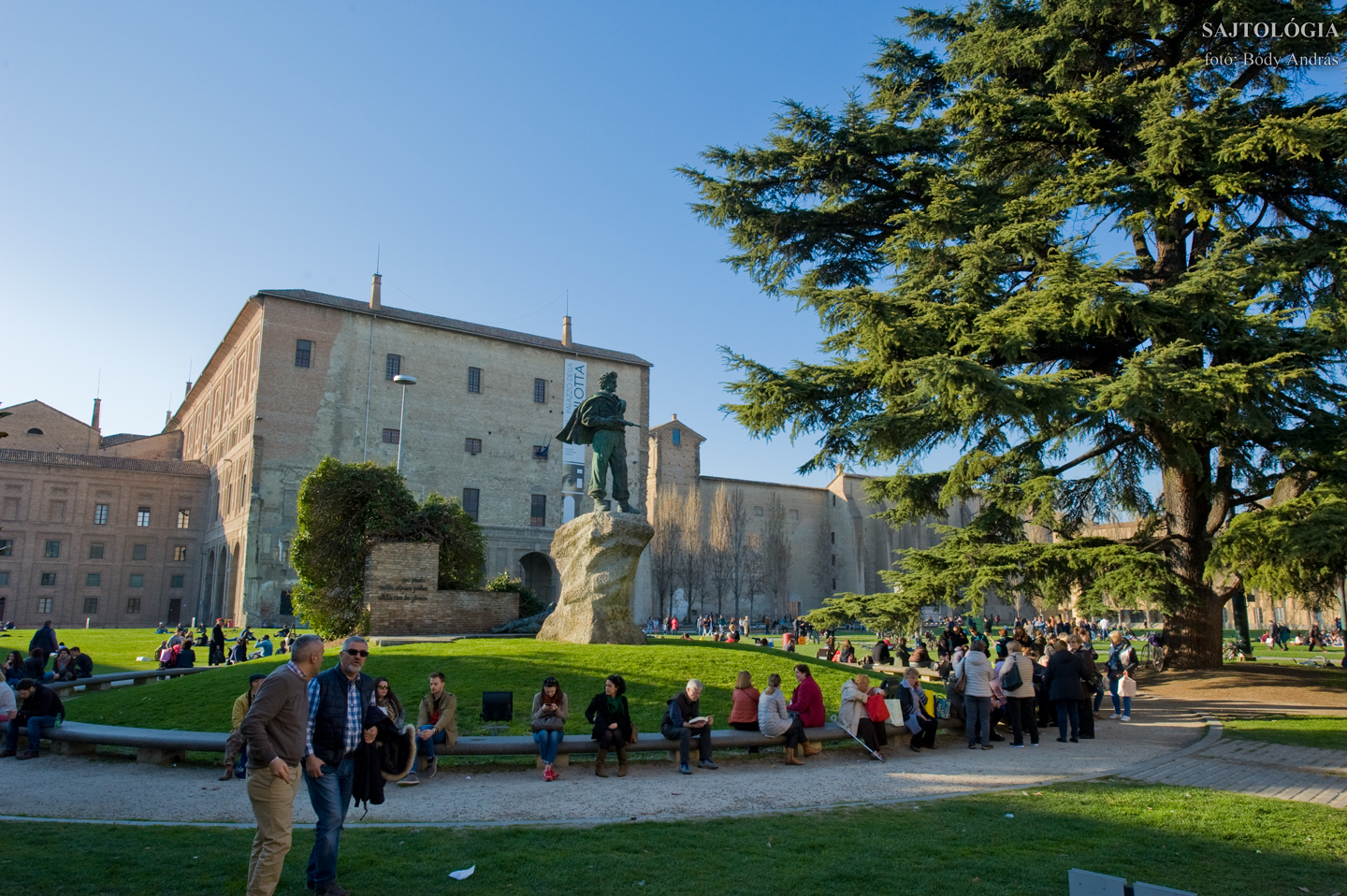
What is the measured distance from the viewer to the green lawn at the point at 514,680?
34.7ft

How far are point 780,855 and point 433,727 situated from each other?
426 centimetres

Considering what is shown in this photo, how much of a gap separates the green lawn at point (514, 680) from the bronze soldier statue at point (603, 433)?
3145 millimetres

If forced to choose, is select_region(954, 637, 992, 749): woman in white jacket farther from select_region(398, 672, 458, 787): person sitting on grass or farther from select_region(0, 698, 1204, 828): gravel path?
select_region(398, 672, 458, 787): person sitting on grass

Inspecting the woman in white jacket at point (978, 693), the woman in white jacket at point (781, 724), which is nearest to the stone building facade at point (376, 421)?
the woman in white jacket at point (781, 724)

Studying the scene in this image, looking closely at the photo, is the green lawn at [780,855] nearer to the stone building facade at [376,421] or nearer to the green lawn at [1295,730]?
the green lawn at [1295,730]

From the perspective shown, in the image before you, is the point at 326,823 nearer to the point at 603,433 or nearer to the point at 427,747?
the point at 427,747

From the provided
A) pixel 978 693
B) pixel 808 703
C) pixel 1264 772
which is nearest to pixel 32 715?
pixel 808 703

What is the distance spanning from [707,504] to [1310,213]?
5020 cm

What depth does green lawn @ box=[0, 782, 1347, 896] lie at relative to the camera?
487cm

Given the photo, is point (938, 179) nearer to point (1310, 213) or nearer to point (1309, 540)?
point (1310, 213)

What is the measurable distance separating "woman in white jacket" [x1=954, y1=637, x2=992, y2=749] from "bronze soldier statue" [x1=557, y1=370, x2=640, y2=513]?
6.73 m

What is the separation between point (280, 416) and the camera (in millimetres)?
42812

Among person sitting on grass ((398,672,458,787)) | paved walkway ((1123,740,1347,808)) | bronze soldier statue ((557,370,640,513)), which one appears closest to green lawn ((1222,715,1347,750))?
paved walkway ((1123,740,1347,808))

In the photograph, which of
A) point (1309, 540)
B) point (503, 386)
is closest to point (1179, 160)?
point (1309, 540)
